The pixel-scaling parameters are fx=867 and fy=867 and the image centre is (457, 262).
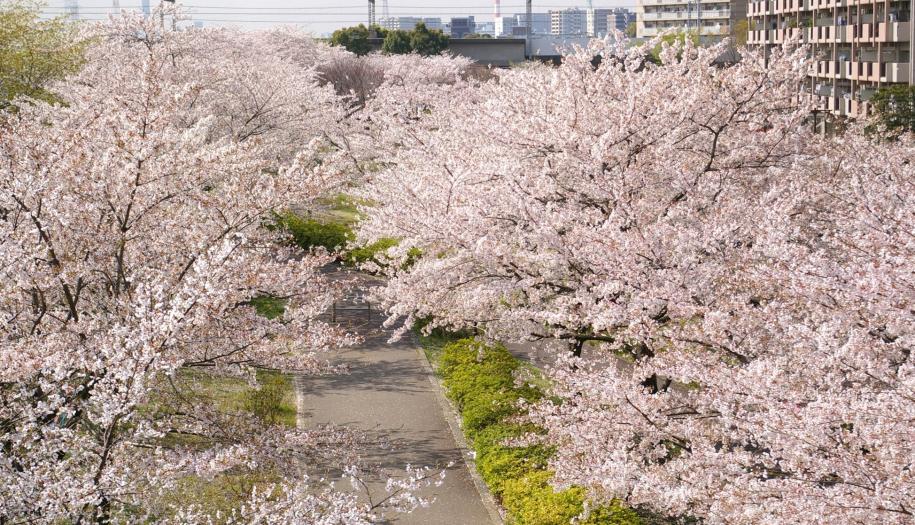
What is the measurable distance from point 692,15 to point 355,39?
1574 inches

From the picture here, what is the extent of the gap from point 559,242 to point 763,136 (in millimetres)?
3912

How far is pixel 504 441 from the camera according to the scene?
1082cm

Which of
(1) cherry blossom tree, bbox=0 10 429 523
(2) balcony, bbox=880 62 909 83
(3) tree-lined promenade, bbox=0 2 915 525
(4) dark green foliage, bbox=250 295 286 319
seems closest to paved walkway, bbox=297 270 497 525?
(3) tree-lined promenade, bbox=0 2 915 525

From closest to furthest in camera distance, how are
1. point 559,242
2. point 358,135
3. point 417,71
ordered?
point 559,242 < point 358,135 < point 417,71

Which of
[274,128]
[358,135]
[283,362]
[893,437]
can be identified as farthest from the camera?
[358,135]

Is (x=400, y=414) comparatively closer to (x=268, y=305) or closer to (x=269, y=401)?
(x=269, y=401)

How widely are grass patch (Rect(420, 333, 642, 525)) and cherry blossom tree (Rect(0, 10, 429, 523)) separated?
5.64ft

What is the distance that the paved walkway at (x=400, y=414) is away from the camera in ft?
35.8

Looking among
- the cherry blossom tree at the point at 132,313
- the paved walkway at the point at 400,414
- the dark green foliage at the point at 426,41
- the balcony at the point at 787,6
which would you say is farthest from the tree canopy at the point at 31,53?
the dark green foliage at the point at 426,41

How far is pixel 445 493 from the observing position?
440 inches

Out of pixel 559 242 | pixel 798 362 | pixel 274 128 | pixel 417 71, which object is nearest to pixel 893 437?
pixel 798 362

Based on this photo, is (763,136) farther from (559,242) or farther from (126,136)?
(126,136)

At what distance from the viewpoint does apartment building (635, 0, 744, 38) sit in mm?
86000

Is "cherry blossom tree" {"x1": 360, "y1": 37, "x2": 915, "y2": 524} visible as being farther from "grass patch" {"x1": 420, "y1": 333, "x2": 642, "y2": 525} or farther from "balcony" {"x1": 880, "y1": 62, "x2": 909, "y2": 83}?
"balcony" {"x1": 880, "y1": 62, "x2": 909, "y2": 83}
